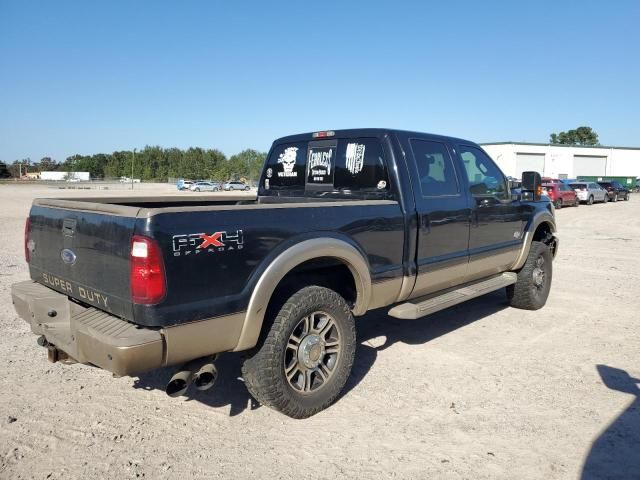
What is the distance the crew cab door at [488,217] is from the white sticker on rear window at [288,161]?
1.66m

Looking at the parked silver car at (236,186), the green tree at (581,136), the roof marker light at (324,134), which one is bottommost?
the parked silver car at (236,186)

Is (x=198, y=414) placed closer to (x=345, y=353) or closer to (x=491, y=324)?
(x=345, y=353)

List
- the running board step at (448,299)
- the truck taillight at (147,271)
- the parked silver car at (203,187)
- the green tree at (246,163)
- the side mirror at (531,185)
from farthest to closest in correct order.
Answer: the green tree at (246,163)
the parked silver car at (203,187)
the side mirror at (531,185)
the running board step at (448,299)
the truck taillight at (147,271)

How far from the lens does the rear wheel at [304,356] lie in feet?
10.5

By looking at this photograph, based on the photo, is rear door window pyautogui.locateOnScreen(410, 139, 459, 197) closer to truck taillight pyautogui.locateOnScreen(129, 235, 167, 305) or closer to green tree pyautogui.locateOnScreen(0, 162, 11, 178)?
truck taillight pyautogui.locateOnScreen(129, 235, 167, 305)

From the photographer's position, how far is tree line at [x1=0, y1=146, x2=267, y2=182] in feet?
299

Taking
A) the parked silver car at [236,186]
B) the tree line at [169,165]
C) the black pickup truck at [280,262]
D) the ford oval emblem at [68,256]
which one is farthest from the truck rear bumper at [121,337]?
the tree line at [169,165]

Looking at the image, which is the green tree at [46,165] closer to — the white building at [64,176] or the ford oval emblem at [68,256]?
the white building at [64,176]

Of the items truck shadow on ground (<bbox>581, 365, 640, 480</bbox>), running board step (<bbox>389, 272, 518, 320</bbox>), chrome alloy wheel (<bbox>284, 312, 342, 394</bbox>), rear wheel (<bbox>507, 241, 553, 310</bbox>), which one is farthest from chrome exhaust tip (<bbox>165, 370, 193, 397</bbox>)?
rear wheel (<bbox>507, 241, 553, 310</bbox>)

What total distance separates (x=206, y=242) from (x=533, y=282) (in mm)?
4782

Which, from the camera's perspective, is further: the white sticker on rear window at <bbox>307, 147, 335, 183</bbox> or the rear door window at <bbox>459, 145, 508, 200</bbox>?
the rear door window at <bbox>459, 145, 508, 200</bbox>

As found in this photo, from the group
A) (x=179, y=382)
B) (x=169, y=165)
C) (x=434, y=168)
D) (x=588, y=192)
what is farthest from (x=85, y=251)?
(x=169, y=165)

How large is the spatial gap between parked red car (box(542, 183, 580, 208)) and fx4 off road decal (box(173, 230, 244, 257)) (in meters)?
26.9

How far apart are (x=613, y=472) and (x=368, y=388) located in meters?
1.73
